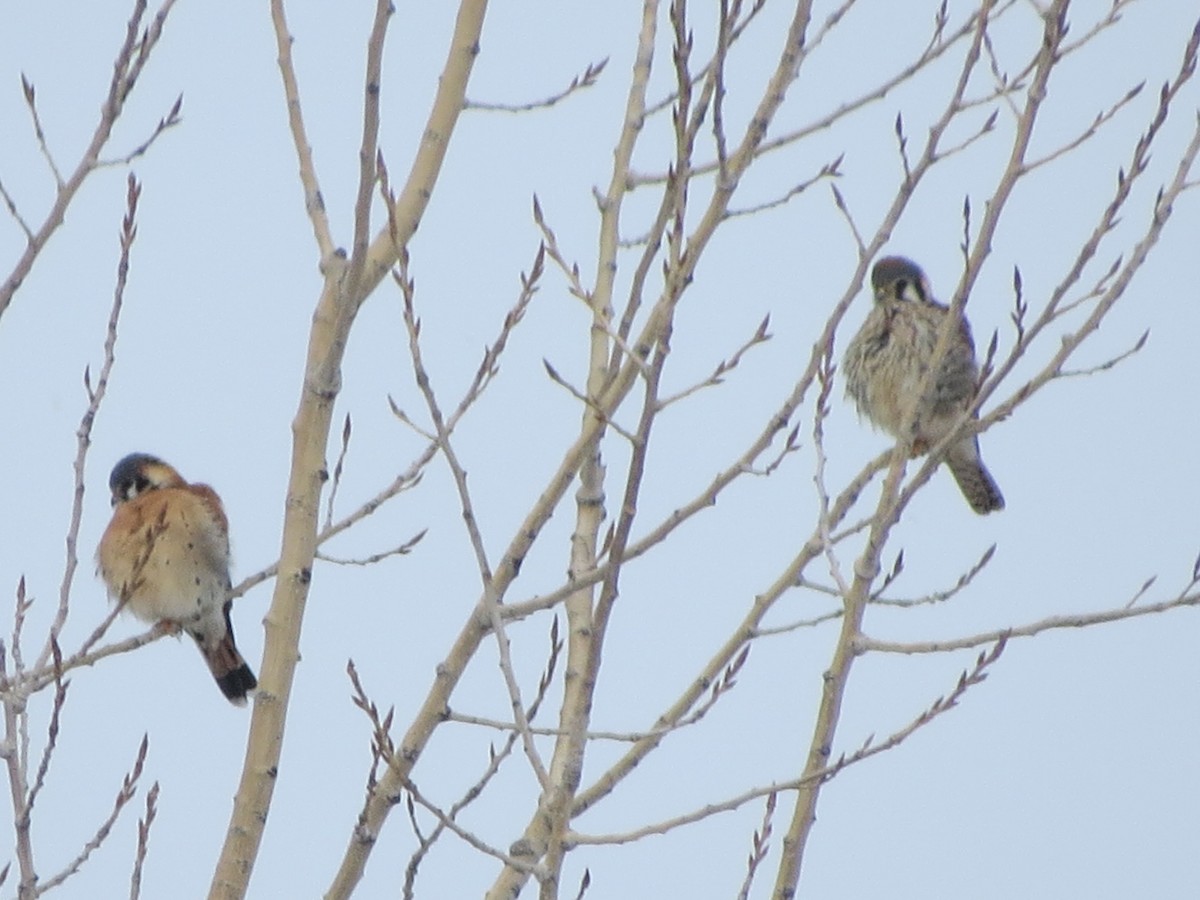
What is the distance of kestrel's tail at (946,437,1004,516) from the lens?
641 cm

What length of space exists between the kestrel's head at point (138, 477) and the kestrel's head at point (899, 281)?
114 inches

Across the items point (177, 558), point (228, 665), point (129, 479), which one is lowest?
point (228, 665)

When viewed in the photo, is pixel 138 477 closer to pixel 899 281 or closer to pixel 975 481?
pixel 899 281

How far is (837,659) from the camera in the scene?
9.73ft

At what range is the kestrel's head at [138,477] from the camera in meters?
6.94

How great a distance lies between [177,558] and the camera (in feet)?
21.5

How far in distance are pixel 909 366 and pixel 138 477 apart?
10.2ft

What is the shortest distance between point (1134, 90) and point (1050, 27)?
0.42m

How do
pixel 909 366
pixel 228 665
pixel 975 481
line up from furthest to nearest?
pixel 228 665, pixel 975 481, pixel 909 366

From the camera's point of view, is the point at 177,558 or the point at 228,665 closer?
the point at 177,558

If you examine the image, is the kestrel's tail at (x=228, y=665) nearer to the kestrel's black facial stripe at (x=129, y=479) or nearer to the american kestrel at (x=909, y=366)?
the kestrel's black facial stripe at (x=129, y=479)

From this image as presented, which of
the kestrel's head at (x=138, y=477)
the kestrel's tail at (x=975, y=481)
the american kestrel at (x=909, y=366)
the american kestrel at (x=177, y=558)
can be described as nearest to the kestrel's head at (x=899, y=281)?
the american kestrel at (x=909, y=366)

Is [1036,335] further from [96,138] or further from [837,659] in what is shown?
[96,138]

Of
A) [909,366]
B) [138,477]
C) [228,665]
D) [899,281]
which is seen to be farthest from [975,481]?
[138,477]
